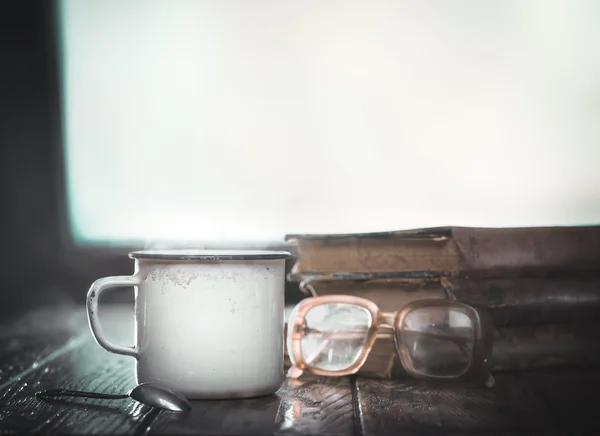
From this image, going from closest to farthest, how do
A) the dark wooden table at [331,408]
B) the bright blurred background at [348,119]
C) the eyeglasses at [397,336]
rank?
the dark wooden table at [331,408], the eyeglasses at [397,336], the bright blurred background at [348,119]

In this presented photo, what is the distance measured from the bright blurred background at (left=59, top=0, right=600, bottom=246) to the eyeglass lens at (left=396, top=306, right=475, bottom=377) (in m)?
0.61

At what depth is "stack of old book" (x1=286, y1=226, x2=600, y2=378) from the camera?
1.90 feet

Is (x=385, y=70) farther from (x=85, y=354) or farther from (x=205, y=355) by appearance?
(x=205, y=355)

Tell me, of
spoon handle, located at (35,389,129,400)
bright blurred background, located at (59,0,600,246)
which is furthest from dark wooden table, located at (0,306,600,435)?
bright blurred background, located at (59,0,600,246)

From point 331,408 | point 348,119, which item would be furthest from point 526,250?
point 348,119

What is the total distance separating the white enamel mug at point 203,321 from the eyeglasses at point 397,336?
112 millimetres

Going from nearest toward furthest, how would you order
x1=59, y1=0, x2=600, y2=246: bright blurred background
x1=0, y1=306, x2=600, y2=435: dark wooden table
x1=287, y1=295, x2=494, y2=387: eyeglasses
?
x1=0, y1=306, x2=600, y2=435: dark wooden table
x1=287, y1=295, x2=494, y2=387: eyeglasses
x1=59, y1=0, x2=600, y2=246: bright blurred background

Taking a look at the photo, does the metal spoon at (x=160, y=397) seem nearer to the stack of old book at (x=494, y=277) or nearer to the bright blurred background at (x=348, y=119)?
the stack of old book at (x=494, y=277)

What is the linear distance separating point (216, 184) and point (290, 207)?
0.15 metres

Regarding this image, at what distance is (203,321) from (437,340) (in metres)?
0.22

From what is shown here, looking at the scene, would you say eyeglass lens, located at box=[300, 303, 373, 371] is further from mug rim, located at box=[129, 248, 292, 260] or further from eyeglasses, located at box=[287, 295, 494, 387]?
mug rim, located at box=[129, 248, 292, 260]

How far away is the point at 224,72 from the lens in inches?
49.6

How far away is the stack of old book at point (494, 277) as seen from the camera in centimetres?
58

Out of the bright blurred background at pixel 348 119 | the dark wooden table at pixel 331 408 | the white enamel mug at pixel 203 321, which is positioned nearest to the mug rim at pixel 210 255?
the white enamel mug at pixel 203 321
